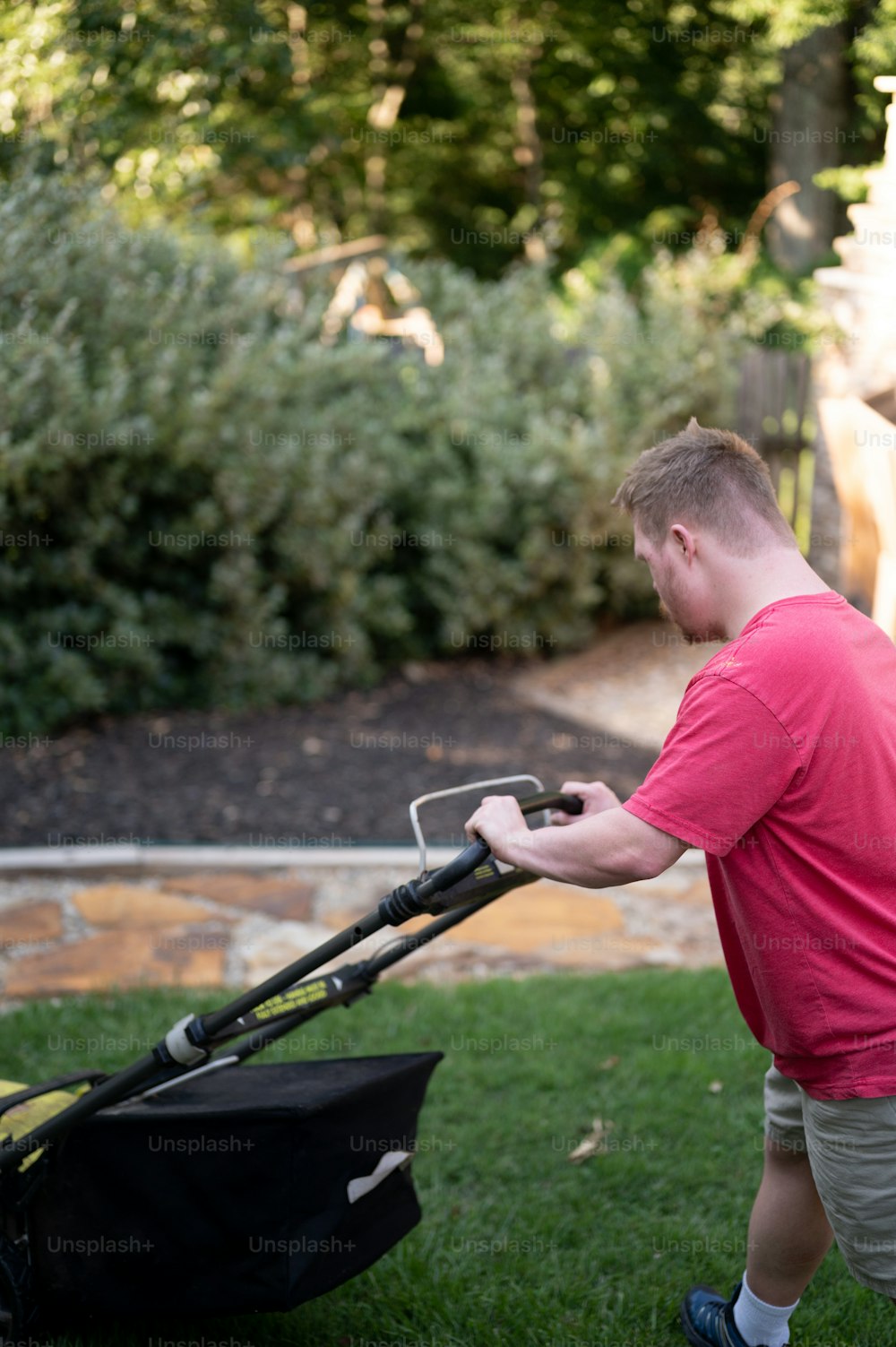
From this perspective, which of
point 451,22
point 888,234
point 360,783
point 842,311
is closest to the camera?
point 360,783

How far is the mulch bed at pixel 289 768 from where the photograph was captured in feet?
16.8

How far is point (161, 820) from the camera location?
16.9ft

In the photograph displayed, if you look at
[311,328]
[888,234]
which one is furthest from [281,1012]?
[888,234]

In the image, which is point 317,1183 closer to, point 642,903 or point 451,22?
point 642,903

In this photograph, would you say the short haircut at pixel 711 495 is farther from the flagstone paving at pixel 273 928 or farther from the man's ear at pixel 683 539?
the flagstone paving at pixel 273 928

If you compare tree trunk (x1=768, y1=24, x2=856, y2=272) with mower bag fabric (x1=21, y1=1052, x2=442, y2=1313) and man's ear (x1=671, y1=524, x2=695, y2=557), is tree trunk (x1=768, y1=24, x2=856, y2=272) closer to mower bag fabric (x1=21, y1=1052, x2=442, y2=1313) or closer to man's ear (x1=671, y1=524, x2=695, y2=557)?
man's ear (x1=671, y1=524, x2=695, y2=557)

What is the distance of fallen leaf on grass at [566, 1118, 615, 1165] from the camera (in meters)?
3.04

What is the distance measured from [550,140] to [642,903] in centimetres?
1539

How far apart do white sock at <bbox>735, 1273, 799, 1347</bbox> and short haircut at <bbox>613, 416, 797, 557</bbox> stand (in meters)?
1.44

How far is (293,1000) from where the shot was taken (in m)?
2.24

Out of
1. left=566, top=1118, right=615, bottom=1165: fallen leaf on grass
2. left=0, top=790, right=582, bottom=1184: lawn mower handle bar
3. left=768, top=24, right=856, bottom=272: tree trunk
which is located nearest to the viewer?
left=0, top=790, right=582, bottom=1184: lawn mower handle bar

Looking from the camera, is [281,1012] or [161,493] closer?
[281,1012]

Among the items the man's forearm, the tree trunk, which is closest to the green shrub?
the man's forearm

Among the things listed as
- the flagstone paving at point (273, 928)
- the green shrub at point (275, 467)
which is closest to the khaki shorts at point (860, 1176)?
the flagstone paving at point (273, 928)
